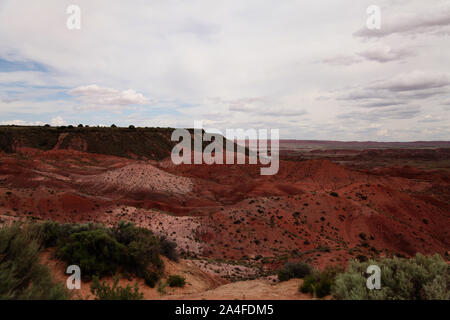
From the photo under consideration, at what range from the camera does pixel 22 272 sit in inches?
213

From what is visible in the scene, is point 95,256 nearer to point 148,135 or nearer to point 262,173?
point 262,173

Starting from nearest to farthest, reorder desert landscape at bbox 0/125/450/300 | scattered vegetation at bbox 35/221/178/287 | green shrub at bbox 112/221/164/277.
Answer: scattered vegetation at bbox 35/221/178/287 → green shrub at bbox 112/221/164/277 → desert landscape at bbox 0/125/450/300

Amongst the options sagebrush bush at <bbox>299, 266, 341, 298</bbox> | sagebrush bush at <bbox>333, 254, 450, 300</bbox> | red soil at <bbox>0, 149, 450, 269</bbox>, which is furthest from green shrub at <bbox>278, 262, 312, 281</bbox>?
red soil at <bbox>0, 149, 450, 269</bbox>

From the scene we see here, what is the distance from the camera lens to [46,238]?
9.51m

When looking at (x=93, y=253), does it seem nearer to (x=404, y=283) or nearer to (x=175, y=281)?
(x=175, y=281)

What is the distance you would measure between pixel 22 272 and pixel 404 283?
300 inches

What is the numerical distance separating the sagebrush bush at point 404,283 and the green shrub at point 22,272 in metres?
5.59

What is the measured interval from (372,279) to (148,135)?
89688 mm

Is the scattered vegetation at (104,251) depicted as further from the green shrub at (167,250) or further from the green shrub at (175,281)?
the green shrub at (167,250)

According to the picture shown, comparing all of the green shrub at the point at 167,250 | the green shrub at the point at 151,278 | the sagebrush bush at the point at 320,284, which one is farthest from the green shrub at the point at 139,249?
the sagebrush bush at the point at 320,284

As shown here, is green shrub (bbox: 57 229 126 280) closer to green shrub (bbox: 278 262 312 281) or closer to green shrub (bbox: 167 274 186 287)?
green shrub (bbox: 167 274 186 287)

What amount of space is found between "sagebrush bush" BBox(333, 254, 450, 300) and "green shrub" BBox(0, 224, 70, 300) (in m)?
5.59

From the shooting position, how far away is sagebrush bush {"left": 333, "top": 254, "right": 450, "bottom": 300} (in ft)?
17.0

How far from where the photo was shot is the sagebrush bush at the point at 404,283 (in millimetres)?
5184
